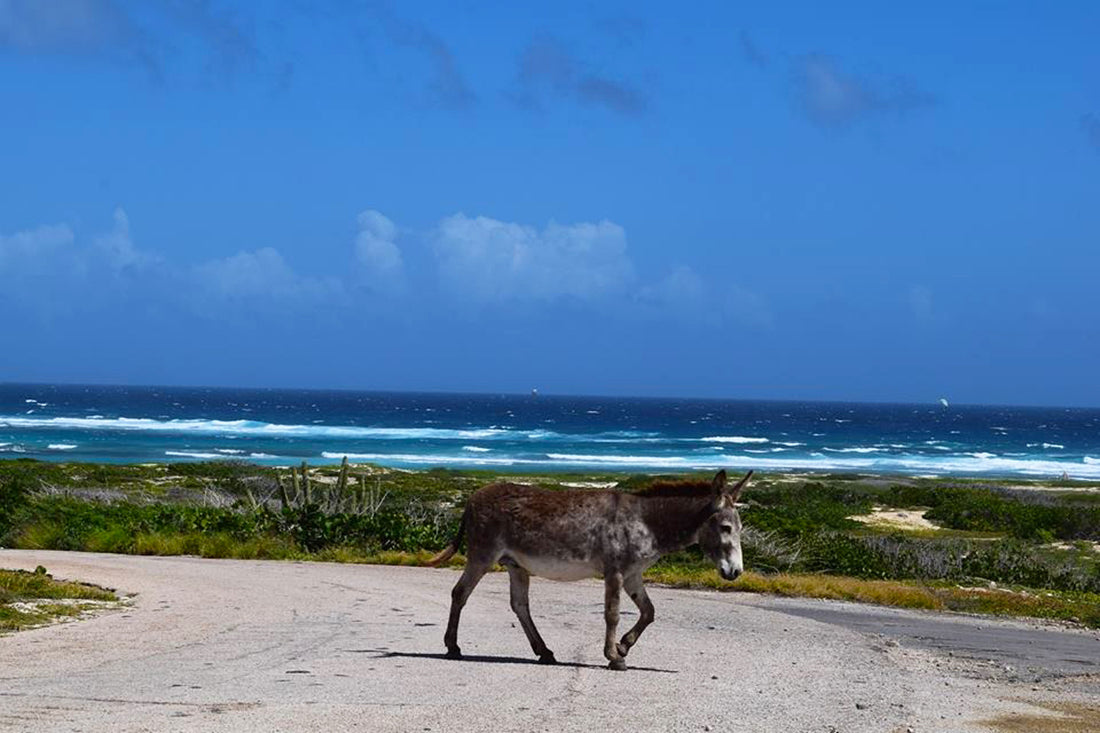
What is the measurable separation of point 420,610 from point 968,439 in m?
134

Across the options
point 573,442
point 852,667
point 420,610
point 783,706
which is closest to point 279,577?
point 420,610

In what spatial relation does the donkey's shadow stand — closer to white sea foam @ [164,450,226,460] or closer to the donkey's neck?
the donkey's neck

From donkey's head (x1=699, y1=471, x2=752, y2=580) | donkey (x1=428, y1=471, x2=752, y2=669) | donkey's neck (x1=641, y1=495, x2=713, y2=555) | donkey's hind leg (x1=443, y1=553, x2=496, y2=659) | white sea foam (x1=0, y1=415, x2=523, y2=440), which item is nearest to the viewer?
donkey's head (x1=699, y1=471, x2=752, y2=580)

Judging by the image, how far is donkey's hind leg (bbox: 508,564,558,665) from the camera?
574 inches

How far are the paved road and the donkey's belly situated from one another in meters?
0.92

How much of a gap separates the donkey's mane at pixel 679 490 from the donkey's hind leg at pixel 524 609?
1.43m

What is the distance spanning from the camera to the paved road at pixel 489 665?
11500 mm

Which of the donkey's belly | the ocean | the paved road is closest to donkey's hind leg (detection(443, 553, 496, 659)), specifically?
the paved road

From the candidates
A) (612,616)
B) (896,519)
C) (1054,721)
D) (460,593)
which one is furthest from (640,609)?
(896,519)

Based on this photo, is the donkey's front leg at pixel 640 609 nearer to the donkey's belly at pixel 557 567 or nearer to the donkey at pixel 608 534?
the donkey at pixel 608 534

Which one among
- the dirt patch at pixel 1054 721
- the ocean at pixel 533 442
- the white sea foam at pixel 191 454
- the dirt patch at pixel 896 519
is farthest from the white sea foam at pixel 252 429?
the dirt patch at pixel 1054 721

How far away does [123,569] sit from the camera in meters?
23.2

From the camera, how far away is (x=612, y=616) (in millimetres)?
14156

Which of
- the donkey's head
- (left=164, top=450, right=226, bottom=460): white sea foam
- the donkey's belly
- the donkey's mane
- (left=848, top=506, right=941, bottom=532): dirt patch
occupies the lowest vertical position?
(left=848, top=506, right=941, bottom=532): dirt patch
